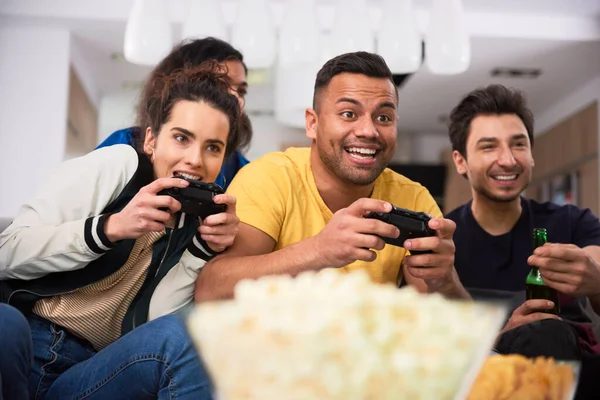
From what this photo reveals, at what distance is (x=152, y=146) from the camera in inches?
51.8

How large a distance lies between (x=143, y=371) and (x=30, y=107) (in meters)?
3.73

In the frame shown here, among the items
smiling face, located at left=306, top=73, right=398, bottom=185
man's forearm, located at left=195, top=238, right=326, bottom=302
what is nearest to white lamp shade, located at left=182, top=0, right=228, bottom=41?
smiling face, located at left=306, top=73, right=398, bottom=185

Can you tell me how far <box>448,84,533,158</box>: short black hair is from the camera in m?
1.86

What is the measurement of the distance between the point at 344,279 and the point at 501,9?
404cm

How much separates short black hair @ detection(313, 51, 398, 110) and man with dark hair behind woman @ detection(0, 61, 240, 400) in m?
0.25

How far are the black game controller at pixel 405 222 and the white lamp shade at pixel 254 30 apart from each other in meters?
1.13

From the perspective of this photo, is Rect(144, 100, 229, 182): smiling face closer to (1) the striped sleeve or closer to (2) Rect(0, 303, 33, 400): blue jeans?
(1) the striped sleeve

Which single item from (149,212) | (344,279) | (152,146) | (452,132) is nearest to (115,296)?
(149,212)

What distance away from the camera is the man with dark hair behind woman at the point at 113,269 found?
0.90 meters

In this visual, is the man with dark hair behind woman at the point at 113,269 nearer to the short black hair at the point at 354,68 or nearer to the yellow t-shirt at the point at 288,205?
the yellow t-shirt at the point at 288,205

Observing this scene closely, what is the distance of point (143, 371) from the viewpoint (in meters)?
0.90

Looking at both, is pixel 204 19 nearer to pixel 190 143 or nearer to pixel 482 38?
pixel 190 143

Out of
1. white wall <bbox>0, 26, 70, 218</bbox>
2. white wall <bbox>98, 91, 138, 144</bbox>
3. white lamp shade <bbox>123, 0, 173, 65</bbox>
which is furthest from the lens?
white wall <bbox>98, 91, 138, 144</bbox>

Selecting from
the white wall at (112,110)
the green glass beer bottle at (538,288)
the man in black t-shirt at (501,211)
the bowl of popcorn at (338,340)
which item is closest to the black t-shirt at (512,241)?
the man in black t-shirt at (501,211)
